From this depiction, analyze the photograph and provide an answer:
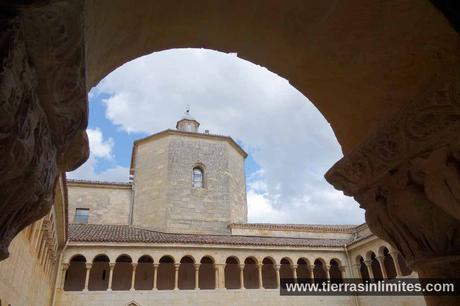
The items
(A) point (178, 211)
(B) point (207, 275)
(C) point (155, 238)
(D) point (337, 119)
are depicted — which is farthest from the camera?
(A) point (178, 211)

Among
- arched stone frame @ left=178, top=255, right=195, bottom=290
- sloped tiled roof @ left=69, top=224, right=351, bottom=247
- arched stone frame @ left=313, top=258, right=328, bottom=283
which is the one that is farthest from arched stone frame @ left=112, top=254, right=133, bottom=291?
arched stone frame @ left=313, top=258, right=328, bottom=283

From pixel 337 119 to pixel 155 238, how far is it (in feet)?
46.3

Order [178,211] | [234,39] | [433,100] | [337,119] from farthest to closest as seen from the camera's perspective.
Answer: [178,211] → [337,119] → [234,39] → [433,100]

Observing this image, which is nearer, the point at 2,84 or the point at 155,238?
the point at 2,84

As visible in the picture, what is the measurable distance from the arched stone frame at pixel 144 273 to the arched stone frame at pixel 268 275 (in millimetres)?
5492

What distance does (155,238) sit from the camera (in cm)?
1572

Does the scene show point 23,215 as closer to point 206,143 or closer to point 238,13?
point 238,13

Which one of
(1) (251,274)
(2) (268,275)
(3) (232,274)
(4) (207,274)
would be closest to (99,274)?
(4) (207,274)

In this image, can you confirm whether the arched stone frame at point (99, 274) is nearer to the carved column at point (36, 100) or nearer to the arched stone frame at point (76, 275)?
the arched stone frame at point (76, 275)

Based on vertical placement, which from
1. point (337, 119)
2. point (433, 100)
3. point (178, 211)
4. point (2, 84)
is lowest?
point (2, 84)

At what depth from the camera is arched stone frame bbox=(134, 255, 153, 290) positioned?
51.7 feet

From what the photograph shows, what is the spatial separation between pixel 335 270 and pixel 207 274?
23.1ft

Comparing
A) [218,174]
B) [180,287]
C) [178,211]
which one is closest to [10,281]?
[180,287]

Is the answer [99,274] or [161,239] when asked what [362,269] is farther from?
[99,274]
